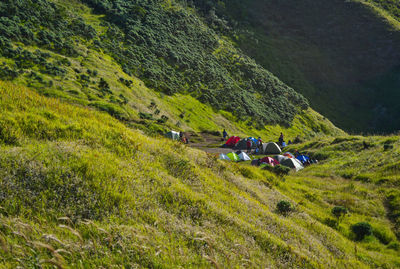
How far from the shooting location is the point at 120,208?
504 cm

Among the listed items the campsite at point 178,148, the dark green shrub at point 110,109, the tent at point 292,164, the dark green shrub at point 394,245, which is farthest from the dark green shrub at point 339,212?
the dark green shrub at point 110,109

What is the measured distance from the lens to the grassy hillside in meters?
3.90

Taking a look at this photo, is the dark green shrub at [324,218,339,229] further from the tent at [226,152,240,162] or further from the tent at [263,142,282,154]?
the tent at [263,142,282,154]

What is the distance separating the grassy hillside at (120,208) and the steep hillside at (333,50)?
10659 centimetres

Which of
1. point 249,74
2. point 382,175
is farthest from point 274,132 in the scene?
point 382,175

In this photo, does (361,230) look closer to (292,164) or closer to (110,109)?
(292,164)

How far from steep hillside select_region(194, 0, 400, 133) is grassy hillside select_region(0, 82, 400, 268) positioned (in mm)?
106594

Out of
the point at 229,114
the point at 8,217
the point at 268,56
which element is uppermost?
the point at 268,56

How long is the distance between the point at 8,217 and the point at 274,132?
70.1m

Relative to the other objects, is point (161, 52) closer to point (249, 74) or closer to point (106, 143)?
point (249, 74)

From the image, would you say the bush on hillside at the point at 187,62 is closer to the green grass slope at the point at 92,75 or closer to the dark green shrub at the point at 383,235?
the green grass slope at the point at 92,75

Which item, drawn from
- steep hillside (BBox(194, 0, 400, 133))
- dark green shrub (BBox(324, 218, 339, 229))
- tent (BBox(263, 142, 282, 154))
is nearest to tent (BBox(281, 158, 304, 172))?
tent (BBox(263, 142, 282, 154))

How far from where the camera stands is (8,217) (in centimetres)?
406

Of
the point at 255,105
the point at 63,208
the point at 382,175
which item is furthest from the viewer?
the point at 255,105
